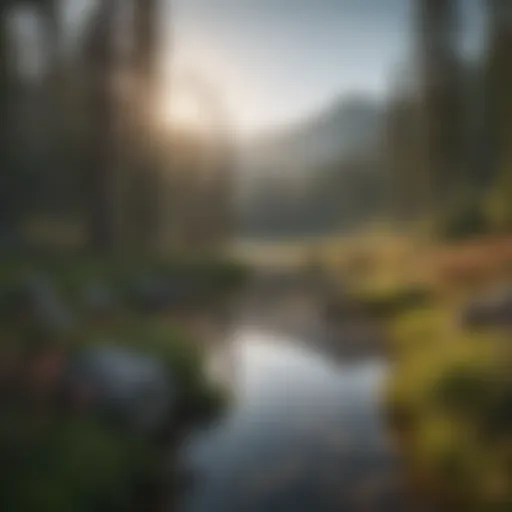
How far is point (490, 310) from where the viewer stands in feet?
7.86

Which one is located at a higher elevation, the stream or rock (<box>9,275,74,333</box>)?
rock (<box>9,275,74,333</box>)

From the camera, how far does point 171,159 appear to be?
2686 millimetres

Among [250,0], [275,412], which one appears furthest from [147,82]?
[275,412]

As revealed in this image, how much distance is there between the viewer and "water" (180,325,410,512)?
2314mm

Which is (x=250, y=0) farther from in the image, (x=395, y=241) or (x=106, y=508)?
(x=106, y=508)

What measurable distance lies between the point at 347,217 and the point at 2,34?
1361 mm

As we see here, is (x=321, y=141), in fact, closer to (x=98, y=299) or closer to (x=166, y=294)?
(x=166, y=294)

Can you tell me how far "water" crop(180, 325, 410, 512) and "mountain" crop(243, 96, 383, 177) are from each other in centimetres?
57

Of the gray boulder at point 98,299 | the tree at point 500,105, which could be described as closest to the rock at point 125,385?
the gray boulder at point 98,299

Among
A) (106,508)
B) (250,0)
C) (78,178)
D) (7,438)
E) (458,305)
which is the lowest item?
(106,508)

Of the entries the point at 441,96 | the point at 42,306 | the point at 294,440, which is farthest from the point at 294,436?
the point at 441,96

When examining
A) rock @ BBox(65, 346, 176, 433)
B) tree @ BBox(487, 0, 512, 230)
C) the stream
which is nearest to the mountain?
tree @ BBox(487, 0, 512, 230)

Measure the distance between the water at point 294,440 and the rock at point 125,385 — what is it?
0.16m

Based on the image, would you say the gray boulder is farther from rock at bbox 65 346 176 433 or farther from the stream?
the stream
